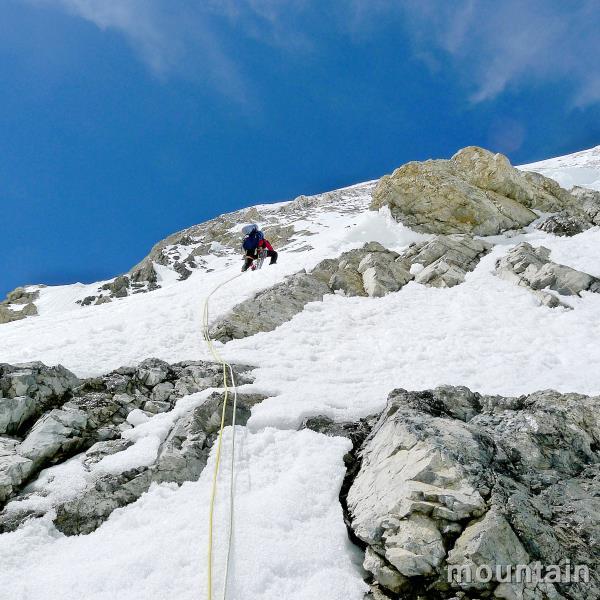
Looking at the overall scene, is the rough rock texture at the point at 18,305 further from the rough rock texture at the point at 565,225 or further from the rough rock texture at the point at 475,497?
the rough rock texture at the point at 565,225

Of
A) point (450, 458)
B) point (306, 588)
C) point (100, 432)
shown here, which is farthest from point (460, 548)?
→ point (100, 432)

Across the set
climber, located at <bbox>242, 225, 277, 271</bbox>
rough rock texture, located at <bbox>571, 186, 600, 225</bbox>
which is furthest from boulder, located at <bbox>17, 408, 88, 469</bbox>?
rough rock texture, located at <bbox>571, 186, 600, 225</bbox>

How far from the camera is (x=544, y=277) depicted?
16453mm

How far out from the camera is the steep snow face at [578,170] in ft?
205

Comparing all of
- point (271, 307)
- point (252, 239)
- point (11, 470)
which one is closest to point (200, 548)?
point (11, 470)

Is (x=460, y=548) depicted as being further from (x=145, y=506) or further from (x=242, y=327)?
(x=242, y=327)

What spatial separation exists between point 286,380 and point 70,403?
490 centimetres

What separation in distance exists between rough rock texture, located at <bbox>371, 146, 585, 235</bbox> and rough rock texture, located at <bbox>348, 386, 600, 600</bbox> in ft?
63.7

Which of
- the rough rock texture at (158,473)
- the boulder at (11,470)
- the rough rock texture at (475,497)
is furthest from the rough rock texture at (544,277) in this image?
the boulder at (11,470)

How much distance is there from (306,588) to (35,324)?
1492 centimetres

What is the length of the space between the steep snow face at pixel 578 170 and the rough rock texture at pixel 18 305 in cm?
6745

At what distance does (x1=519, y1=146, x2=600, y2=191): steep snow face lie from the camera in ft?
205

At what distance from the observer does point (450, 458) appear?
587 centimetres

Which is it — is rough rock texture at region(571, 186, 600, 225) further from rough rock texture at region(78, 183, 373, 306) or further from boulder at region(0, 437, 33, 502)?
boulder at region(0, 437, 33, 502)
